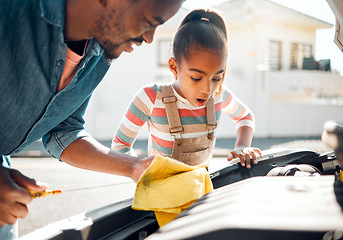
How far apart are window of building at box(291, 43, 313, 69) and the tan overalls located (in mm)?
12071

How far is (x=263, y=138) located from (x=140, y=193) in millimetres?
9525

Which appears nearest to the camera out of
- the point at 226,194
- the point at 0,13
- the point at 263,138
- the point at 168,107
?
the point at 226,194

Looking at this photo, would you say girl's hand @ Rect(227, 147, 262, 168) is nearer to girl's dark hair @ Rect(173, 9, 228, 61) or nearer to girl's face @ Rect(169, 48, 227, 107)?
girl's face @ Rect(169, 48, 227, 107)

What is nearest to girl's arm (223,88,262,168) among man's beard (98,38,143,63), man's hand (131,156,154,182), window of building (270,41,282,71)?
man's hand (131,156,154,182)

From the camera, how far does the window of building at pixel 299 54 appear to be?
12.8 meters

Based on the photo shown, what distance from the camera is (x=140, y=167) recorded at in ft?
3.84

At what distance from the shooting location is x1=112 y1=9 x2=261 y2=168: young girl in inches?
60.7

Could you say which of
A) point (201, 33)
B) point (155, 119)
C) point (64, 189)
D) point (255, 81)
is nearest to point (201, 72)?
point (201, 33)

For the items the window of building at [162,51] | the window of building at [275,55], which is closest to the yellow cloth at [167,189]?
the window of building at [162,51]

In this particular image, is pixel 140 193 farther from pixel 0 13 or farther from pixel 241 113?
pixel 241 113

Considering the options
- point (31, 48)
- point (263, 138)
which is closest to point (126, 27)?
point (31, 48)

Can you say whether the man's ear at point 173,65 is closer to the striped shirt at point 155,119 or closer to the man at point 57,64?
the striped shirt at point 155,119

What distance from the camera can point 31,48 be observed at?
1039mm

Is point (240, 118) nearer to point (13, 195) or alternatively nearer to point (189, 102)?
point (189, 102)
